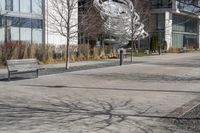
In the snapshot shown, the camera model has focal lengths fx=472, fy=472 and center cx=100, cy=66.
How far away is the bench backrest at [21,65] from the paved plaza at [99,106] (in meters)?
0.60

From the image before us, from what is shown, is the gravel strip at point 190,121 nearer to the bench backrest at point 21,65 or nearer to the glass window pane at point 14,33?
the bench backrest at point 21,65

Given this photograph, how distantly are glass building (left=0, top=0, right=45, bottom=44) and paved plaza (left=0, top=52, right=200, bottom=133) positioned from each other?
16959 mm

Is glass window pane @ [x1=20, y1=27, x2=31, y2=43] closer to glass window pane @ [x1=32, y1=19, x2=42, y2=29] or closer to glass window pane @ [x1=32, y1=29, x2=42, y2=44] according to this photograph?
glass window pane @ [x1=32, y1=29, x2=42, y2=44]

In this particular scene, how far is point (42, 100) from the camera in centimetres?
1309

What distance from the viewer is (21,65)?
1891 cm

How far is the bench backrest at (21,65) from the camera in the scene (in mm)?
18328

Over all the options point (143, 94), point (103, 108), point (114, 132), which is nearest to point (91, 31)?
point (143, 94)

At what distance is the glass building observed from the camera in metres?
34.8

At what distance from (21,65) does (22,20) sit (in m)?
18.7

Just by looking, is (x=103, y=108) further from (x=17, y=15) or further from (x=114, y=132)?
(x=17, y=15)

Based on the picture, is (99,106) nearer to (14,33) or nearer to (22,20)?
(14,33)

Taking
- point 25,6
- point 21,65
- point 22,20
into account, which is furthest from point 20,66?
Result: point 25,6

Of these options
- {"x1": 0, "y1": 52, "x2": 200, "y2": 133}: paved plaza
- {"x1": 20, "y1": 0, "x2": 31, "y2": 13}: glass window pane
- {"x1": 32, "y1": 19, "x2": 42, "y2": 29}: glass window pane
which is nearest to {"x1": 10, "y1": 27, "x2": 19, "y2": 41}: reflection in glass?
{"x1": 20, "y1": 0, "x2": 31, "y2": 13}: glass window pane

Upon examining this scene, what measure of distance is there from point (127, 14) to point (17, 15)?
52.3 ft
